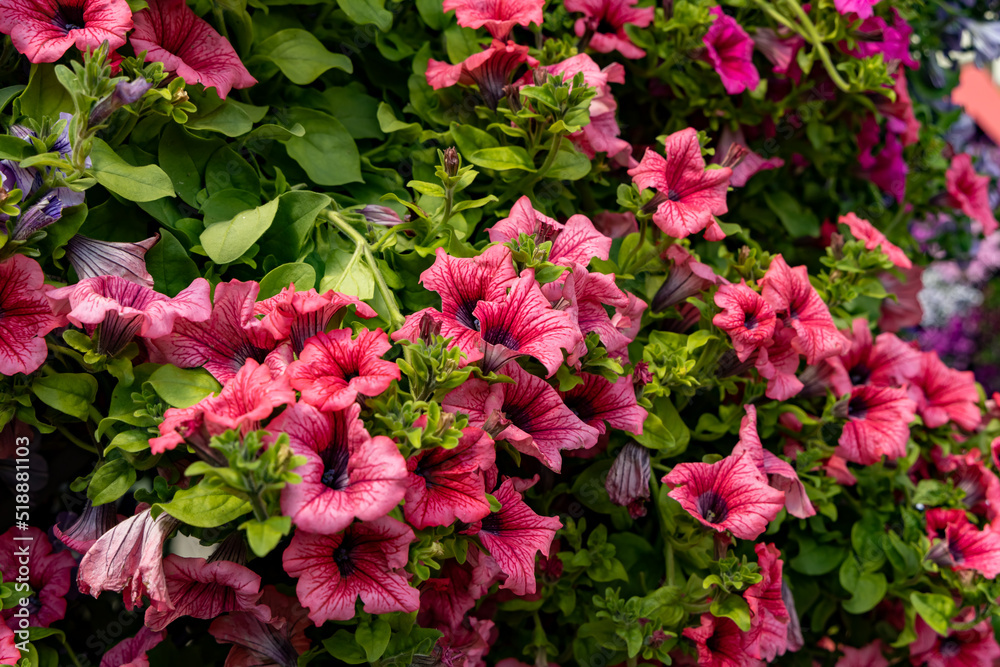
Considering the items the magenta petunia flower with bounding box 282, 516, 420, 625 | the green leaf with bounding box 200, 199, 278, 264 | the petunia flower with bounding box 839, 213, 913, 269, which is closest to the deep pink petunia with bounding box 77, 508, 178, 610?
the magenta petunia flower with bounding box 282, 516, 420, 625

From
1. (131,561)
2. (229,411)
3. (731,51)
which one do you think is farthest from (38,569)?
(731,51)

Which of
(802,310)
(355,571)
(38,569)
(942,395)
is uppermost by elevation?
(802,310)

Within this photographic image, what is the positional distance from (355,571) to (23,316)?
40 cm

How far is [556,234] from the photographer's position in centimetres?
88

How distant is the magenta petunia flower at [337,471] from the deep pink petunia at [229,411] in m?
0.02

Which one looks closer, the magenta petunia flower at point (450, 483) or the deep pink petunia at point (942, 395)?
the magenta petunia flower at point (450, 483)

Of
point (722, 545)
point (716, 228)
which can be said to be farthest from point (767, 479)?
point (716, 228)

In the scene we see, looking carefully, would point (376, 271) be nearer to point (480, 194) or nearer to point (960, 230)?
point (480, 194)

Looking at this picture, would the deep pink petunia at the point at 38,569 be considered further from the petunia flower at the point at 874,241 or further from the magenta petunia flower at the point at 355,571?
the petunia flower at the point at 874,241

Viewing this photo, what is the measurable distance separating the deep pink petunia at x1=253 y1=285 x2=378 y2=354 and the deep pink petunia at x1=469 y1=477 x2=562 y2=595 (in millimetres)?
234

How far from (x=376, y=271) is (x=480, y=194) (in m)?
0.22

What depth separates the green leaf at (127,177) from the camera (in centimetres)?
78

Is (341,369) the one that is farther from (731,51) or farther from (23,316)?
(731,51)

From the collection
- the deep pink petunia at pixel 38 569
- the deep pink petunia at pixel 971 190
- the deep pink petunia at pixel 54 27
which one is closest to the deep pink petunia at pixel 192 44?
the deep pink petunia at pixel 54 27
